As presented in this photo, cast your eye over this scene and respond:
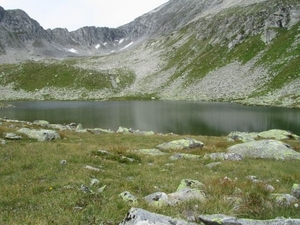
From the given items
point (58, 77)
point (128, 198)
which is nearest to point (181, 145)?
point (128, 198)

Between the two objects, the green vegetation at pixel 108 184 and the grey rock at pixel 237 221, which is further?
the green vegetation at pixel 108 184

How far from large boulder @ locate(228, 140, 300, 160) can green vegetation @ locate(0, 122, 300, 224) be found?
11.6ft

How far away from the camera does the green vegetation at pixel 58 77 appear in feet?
548

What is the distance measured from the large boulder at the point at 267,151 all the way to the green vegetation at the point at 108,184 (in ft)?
11.6

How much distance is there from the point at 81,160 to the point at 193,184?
7904 millimetres

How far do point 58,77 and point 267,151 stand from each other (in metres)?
167

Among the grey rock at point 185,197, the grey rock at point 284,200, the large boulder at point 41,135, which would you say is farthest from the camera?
the large boulder at point 41,135

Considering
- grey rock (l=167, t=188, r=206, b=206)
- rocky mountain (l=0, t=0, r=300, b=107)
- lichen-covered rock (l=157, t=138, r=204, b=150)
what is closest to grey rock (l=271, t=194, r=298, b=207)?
grey rock (l=167, t=188, r=206, b=206)

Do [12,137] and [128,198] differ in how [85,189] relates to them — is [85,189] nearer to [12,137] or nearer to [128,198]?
[128,198]

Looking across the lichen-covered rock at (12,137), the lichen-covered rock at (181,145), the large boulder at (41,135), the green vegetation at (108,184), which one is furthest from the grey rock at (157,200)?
the lichen-covered rock at (12,137)

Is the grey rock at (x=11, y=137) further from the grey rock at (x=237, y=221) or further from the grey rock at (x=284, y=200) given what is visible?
the grey rock at (x=284, y=200)

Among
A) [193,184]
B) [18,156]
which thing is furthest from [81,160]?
[193,184]

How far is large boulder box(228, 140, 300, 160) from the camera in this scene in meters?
21.6

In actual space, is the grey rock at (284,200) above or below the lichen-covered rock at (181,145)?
above
